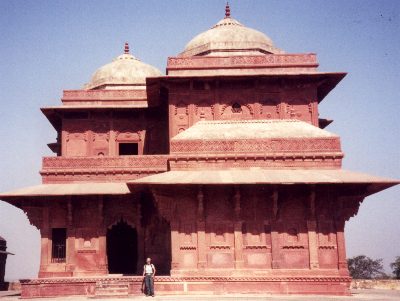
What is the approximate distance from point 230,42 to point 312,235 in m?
11.8

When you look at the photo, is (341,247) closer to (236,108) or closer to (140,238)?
(140,238)

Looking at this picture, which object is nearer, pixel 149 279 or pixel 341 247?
pixel 149 279

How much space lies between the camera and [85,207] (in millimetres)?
19391

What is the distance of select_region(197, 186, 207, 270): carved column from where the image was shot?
15.3 meters

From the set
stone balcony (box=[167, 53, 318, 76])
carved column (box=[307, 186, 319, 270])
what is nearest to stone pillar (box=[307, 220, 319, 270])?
carved column (box=[307, 186, 319, 270])

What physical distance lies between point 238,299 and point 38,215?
978 centimetres

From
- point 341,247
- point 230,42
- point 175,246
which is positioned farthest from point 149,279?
point 230,42

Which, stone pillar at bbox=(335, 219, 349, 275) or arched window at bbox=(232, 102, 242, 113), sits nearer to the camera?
stone pillar at bbox=(335, 219, 349, 275)

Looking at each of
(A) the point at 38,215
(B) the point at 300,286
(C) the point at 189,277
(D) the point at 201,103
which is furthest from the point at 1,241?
(B) the point at 300,286

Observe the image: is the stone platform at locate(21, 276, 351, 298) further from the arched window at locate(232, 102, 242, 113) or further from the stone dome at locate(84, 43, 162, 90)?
the stone dome at locate(84, 43, 162, 90)

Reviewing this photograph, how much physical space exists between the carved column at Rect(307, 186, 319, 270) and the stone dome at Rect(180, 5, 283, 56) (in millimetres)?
10051

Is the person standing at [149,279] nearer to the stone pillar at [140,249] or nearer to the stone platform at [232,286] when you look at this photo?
the stone platform at [232,286]

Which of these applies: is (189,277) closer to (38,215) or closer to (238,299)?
(238,299)

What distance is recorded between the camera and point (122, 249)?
22922 mm
